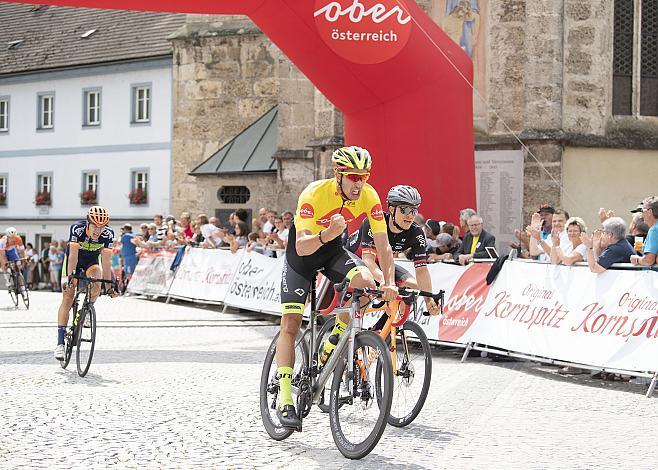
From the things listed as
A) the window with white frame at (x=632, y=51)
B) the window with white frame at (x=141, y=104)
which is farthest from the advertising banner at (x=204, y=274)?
the window with white frame at (x=141, y=104)

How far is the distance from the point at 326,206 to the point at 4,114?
44.5 meters

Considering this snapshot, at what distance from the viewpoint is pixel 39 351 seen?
1376 centimetres

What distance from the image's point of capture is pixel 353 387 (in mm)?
7418

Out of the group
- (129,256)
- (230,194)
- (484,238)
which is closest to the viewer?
(484,238)

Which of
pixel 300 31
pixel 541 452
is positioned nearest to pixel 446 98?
pixel 300 31

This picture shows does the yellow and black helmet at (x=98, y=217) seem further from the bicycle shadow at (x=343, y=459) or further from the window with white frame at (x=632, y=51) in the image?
the window with white frame at (x=632, y=51)

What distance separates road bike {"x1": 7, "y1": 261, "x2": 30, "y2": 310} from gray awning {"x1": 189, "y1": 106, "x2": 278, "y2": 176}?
9.08 meters

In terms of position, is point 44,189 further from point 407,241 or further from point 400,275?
point 407,241

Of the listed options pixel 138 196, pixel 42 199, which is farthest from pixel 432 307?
pixel 42 199

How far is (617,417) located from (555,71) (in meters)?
12.5

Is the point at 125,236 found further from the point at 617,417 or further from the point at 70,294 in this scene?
the point at 617,417

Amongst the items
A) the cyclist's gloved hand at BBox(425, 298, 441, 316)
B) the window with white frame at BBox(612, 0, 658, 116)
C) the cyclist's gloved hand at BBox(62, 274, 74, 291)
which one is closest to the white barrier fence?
the cyclist's gloved hand at BBox(425, 298, 441, 316)

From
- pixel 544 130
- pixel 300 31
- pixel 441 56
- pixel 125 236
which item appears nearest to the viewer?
pixel 300 31

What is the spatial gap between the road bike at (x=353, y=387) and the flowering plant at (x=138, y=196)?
36.2m
